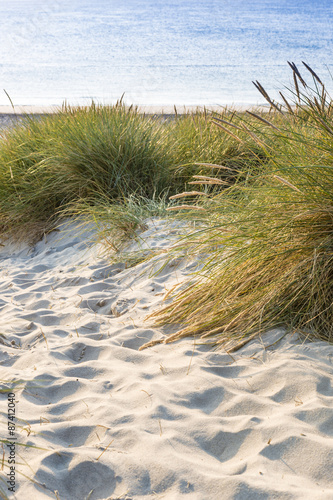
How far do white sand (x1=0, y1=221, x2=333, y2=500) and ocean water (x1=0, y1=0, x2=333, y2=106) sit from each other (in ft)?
11.6

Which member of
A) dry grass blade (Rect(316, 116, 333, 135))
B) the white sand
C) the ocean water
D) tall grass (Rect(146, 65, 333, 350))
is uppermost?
the ocean water

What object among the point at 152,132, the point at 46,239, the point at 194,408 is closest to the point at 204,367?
the point at 194,408

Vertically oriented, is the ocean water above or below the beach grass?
above

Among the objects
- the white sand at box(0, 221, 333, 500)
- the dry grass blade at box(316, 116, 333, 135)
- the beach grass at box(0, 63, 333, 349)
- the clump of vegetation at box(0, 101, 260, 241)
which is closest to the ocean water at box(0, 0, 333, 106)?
the clump of vegetation at box(0, 101, 260, 241)

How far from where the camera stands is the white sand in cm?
128

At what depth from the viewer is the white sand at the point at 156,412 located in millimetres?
1282

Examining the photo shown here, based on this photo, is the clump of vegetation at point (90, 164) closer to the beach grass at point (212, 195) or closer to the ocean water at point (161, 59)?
the beach grass at point (212, 195)

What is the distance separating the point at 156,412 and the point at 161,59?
16.4 m

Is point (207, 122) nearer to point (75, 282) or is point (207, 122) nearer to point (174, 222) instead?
point (174, 222)

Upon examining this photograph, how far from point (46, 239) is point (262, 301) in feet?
7.47

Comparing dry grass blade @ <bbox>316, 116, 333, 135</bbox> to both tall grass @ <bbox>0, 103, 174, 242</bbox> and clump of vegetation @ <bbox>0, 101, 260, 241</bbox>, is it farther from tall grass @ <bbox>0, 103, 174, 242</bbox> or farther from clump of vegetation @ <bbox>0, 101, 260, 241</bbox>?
tall grass @ <bbox>0, 103, 174, 242</bbox>

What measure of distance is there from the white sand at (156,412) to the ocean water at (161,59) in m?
3.52

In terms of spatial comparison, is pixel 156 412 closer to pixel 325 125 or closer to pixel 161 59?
pixel 325 125

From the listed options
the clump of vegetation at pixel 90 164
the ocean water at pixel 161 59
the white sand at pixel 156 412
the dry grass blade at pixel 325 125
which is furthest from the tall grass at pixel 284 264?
the ocean water at pixel 161 59
